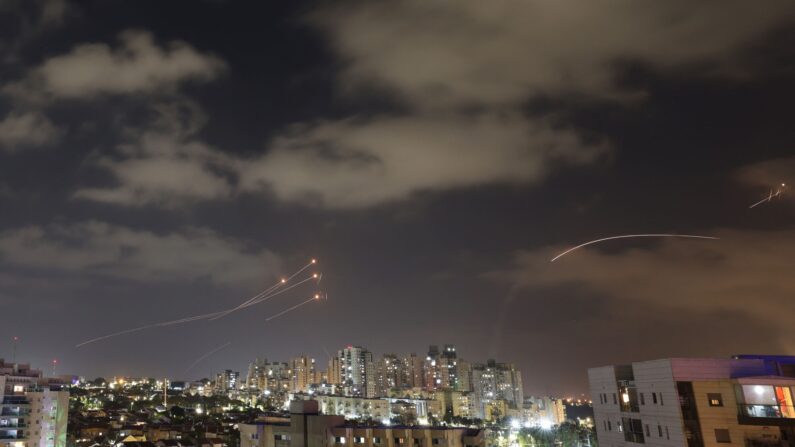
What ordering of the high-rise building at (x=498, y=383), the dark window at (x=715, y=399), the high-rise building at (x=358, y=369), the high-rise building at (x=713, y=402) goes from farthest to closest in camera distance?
the high-rise building at (x=358, y=369) < the high-rise building at (x=498, y=383) < the dark window at (x=715, y=399) < the high-rise building at (x=713, y=402)

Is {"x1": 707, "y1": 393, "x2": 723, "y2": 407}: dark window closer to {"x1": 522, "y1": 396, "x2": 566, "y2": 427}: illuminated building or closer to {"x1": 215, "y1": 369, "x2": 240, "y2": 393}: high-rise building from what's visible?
{"x1": 522, "y1": 396, "x2": 566, "y2": 427}: illuminated building

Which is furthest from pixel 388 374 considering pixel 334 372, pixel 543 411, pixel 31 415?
pixel 31 415

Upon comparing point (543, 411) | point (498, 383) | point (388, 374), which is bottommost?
point (543, 411)

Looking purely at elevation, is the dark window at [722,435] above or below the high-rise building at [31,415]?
below

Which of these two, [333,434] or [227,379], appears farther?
[227,379]

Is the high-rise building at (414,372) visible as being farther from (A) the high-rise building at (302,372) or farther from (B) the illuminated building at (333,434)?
(B) the illuminated building at (333,434)

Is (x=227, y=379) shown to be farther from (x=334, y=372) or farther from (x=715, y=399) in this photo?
(x=715, y=399)

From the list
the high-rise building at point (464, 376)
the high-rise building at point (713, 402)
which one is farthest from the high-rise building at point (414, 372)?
the high-rise building at point (713, 402)

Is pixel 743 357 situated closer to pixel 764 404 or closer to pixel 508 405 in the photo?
pixel 764 404
